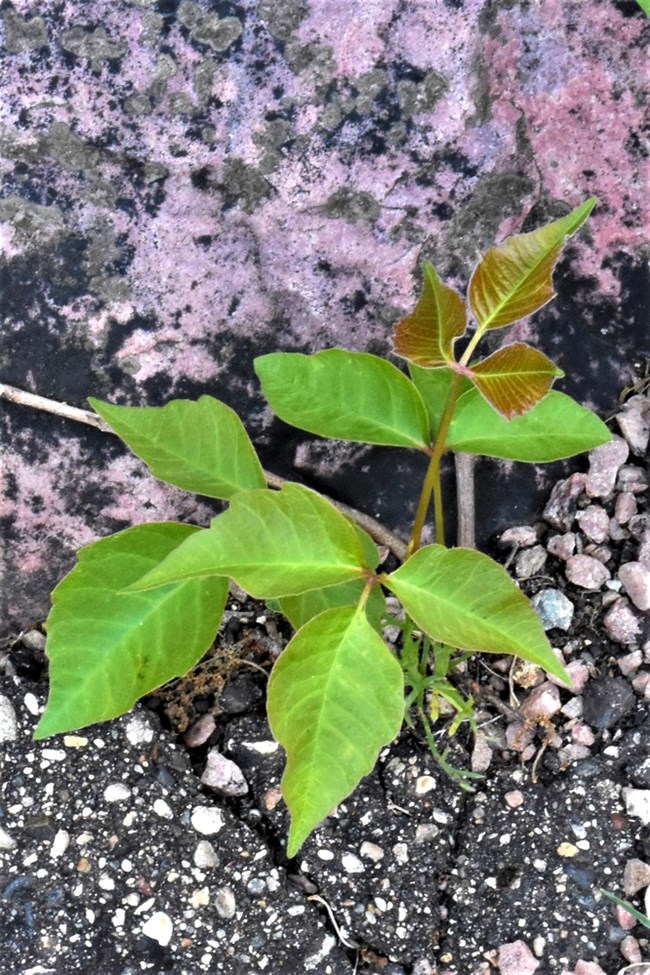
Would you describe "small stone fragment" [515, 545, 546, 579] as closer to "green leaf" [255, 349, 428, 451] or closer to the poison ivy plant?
the poison ivy plant

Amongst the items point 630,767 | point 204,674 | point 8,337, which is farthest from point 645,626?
point 8,337

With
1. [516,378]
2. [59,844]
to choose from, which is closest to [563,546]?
[516,378]

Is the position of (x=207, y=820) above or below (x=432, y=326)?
below

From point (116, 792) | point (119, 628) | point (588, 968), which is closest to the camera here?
point (119, 628)

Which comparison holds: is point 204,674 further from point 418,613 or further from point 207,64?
point 207,64

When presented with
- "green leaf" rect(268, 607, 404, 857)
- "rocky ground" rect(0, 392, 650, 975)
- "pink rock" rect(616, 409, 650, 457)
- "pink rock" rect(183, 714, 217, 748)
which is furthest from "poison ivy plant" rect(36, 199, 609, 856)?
"pink rock" rect(616, 409, 650, 457)

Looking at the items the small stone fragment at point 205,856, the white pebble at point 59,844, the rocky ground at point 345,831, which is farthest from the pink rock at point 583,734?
the white pebble at point 59,844

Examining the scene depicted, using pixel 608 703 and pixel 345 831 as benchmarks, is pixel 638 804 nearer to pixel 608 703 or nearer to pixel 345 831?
pixel 608 703
